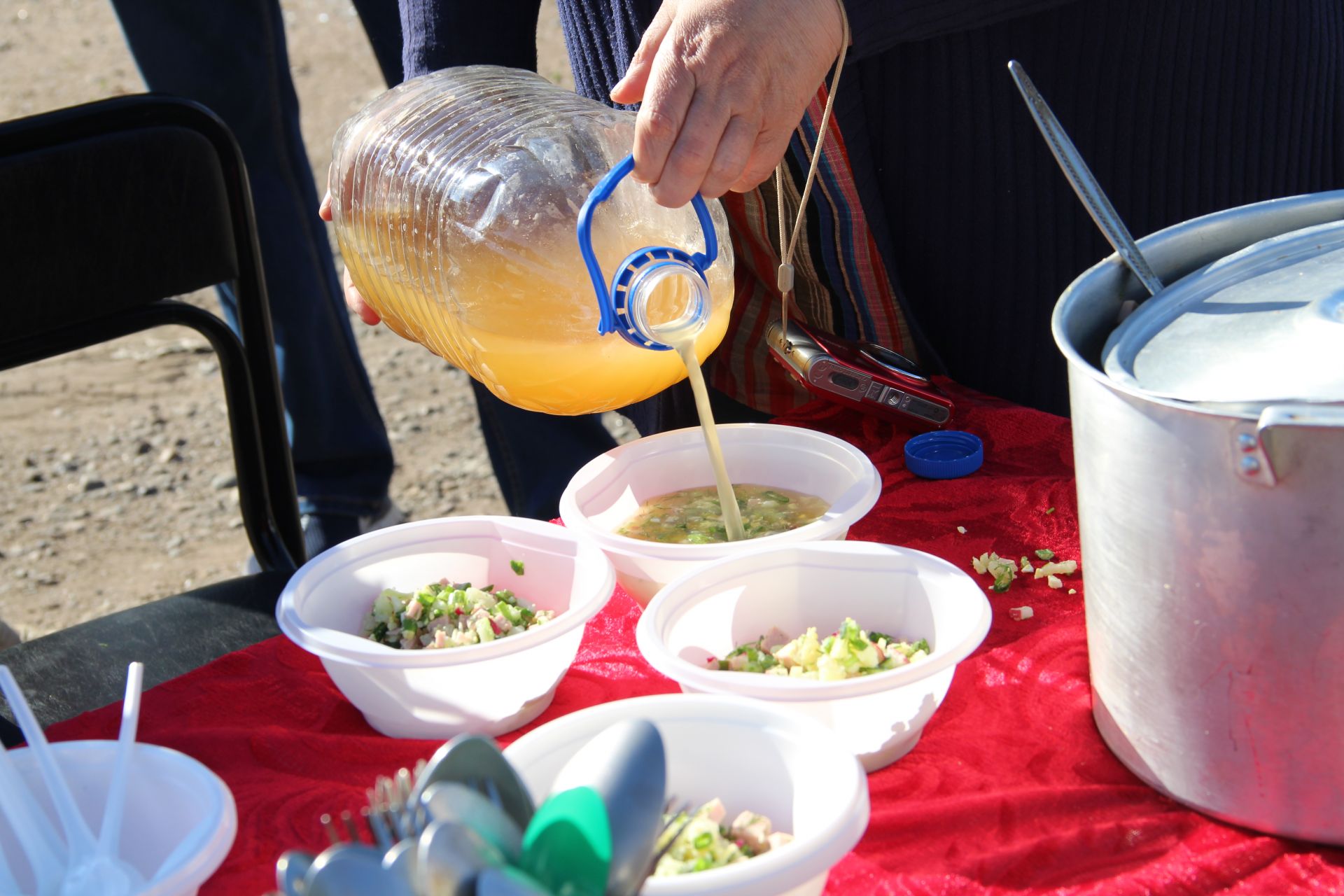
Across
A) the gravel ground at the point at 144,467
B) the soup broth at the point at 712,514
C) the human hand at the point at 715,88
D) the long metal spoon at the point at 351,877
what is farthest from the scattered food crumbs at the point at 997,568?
the gravel ground at the point at 144,467

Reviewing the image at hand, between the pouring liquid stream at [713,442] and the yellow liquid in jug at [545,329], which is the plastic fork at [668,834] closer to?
the pouring liquid stream at [713,442]

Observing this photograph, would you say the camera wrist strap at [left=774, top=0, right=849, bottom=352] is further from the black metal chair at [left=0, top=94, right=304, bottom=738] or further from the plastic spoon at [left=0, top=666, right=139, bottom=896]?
the plastic spoon at [left=0, top=666, right=139, bottom=896]

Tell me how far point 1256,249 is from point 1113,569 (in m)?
0.24

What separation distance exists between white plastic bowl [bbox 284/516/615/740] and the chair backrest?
0.57 meters

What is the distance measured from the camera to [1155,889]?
0.72 meters

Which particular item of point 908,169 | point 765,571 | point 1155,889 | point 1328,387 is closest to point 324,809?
point 765,571

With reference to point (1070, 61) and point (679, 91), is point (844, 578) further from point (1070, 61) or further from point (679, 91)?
point (1070, 61)

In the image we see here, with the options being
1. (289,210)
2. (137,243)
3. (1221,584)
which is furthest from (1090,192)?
(289,210)

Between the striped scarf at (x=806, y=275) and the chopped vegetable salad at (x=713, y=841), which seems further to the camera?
the striped scarf at (x=806, y=275)

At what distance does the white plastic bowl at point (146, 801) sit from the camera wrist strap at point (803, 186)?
0.75 meters

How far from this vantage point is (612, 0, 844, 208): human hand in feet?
3.37

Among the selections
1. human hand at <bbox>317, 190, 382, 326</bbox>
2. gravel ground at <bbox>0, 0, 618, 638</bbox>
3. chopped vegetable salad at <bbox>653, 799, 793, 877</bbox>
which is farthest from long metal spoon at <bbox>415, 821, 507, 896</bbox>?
gravel ground at <bbox>0, 0, 618, 638</bbox>

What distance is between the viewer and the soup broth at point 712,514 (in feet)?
3.69

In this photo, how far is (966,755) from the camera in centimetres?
86
